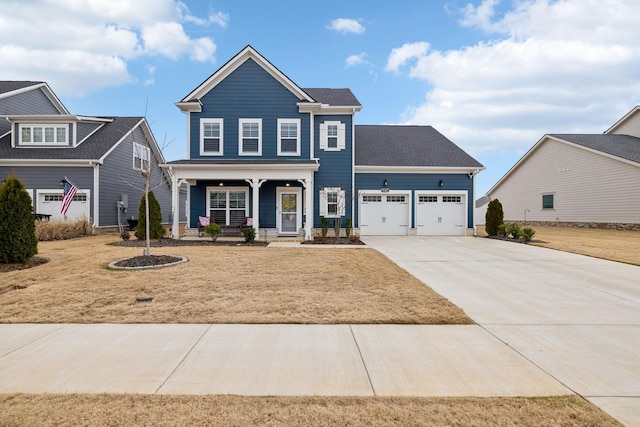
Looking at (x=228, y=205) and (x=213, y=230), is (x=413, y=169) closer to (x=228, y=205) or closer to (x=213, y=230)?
(x=228, y=205)

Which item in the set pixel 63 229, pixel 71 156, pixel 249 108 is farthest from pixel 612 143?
pixel 71 156

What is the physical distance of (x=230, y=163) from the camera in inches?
632

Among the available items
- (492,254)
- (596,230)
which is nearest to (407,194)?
(492,254)

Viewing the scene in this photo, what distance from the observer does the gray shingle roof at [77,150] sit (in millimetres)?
18938

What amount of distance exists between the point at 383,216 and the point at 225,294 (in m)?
13.8

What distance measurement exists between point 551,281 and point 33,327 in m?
10.2

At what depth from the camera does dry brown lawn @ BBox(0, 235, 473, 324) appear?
213 inches

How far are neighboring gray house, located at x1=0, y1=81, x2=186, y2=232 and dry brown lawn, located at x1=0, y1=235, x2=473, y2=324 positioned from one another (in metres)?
10.2

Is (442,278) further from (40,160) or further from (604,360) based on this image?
(40,160)

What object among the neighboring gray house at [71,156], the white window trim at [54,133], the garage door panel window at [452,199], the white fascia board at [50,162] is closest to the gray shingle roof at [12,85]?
the neighboring gray house at [71,156]

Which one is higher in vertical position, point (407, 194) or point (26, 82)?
point (26, 82)

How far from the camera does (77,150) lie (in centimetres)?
1973

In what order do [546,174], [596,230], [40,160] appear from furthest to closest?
[546,174] < [596,230] < [40,160]

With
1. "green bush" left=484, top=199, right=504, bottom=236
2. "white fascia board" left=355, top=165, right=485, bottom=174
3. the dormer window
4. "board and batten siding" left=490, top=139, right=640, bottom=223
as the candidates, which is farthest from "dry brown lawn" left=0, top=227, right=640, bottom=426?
"board and batten siding" left=490, top=139, right=640, bottom=223
